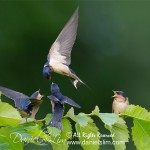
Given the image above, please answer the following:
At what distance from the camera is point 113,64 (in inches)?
575

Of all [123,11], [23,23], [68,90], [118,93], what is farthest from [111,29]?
[118,93]

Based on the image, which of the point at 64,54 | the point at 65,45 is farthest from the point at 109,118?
the point at 65,45

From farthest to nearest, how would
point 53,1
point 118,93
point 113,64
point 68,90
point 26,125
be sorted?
point 53,1, point 113,64, point 68,90, point 118,93, point 26,125

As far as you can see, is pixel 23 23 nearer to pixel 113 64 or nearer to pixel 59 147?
pixel 113 64

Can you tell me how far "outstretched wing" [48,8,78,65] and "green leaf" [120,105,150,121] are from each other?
4.22 feet

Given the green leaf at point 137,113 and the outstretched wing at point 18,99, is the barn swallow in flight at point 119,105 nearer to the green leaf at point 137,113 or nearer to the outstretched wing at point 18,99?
the green leaf at point 137,113

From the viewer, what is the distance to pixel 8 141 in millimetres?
2172

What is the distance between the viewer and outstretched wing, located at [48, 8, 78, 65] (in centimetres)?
386

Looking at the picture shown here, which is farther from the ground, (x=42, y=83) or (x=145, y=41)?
(x=145, y=41)

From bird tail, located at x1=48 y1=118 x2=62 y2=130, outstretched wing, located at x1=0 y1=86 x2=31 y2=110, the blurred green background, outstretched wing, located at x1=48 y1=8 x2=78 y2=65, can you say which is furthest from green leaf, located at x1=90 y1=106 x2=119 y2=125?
the blurred green background

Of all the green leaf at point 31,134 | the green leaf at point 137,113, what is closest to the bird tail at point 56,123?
the green leaf at point 31,134

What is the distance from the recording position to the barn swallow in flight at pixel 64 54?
3545 millimetres

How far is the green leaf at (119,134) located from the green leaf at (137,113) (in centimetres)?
3

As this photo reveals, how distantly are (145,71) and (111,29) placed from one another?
2.14 m
